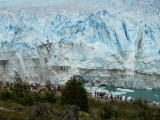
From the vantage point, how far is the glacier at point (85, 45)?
81.3 feet

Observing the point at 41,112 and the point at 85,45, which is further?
the point at 85,45

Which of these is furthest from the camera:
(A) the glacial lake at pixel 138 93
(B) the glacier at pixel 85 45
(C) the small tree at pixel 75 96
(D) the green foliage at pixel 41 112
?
(B) the glacier at pixel 85 45

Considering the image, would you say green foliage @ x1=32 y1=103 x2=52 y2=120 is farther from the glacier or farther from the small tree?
the glacier

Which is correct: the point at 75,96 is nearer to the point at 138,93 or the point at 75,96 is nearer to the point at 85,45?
the point at 138,93

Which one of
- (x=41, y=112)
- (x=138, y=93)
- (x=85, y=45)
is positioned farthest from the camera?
(x=85, y=45)

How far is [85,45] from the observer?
2519cm

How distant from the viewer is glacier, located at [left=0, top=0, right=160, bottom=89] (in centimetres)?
2477

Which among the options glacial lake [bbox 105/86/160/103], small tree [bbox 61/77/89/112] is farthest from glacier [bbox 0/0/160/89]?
small tree [bbox 61/77/89/112]

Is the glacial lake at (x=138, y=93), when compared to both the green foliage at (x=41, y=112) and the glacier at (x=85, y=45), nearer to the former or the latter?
the glacier at (x=85, y=45)

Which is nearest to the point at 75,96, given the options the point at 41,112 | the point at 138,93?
the point at 41,112

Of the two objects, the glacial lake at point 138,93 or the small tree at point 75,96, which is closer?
the small tree at point 75,96

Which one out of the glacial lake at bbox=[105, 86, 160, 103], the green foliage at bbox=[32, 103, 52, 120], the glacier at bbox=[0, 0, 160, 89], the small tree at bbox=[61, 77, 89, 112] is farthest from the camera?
the glacier at bbox=[0, 0, 160, 89]

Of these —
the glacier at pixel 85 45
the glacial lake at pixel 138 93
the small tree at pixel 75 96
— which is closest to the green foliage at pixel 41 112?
the small tree at pixel 75 96

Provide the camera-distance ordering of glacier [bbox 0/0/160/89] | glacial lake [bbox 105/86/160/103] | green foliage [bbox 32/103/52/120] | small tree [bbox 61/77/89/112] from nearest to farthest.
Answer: green foliage [bbox 32/103/52/120], small tree [bbox 61/77/89/112], glacial lake [bbox 105/86/160/103], glacier [bbox 0/0/160/89]
